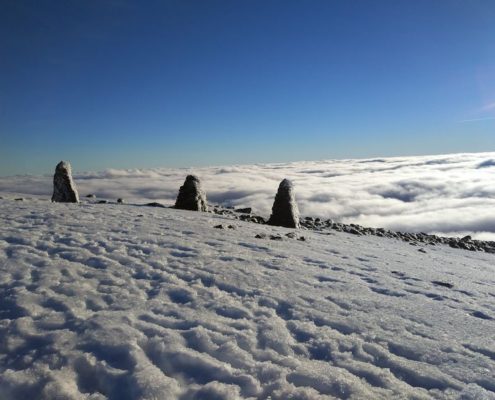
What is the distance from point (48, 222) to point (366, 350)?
11470 mm

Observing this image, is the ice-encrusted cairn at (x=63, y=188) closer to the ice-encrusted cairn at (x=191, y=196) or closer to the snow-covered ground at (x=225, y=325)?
the ice-encrusted cairn at (x=191, y=196)

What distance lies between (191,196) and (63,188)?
9.17 metres

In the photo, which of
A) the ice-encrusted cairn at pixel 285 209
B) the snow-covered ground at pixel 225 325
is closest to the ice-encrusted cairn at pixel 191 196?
the ice-encrusted cairn at pixel 285 209

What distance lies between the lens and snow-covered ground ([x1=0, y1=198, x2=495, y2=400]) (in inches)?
192

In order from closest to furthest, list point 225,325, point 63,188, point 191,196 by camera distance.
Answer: point 225,325 → point 191,196 → point 63,188

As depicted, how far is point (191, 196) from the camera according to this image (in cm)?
2283

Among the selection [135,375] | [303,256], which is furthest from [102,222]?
[135,375]

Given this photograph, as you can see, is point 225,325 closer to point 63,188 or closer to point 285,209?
point 285,209

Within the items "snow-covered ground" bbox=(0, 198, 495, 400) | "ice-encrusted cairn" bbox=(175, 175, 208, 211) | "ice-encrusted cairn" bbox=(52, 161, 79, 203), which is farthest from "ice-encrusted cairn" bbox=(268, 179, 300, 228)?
"ice-encrusted cairn" bbox=(52, 161, 79, 203)

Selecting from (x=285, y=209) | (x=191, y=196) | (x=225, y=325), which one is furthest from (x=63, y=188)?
(x=225, y=325)

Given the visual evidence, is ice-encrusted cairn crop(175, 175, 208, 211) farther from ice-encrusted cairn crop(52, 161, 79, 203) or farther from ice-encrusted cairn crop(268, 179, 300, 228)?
ice-encrusted cairn crop(52, 161, 79, 203)

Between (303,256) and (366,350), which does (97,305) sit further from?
(303,256)

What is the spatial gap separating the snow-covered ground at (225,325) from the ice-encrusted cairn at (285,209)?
9.78 metres

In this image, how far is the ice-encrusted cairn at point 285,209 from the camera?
21297 mm
